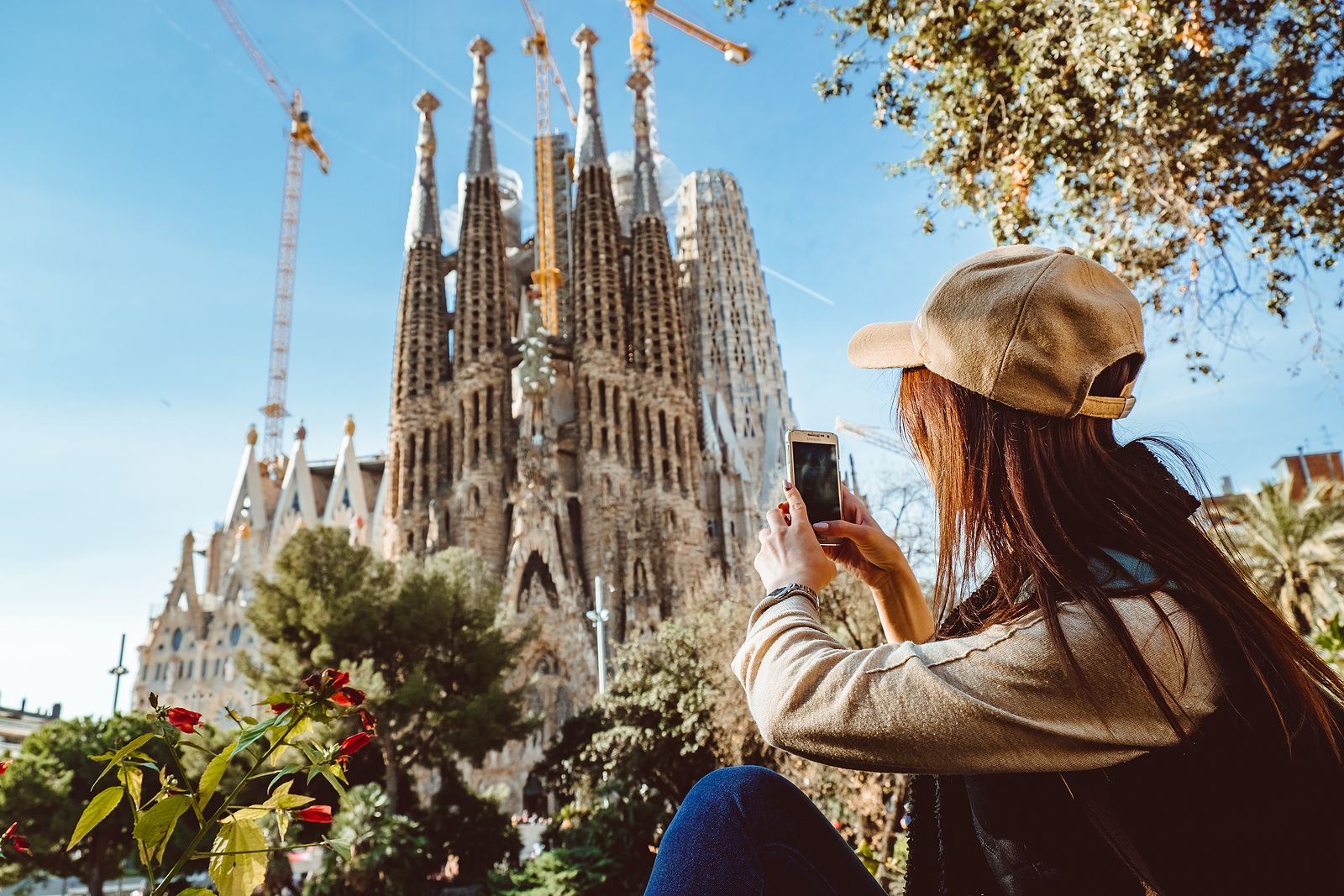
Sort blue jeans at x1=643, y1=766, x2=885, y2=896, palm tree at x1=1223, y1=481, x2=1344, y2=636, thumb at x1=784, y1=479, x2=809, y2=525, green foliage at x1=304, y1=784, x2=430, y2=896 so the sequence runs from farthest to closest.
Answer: palm tree at x1=1223, y1=481, x2=1344, y2=636, green foliage at x1=304, y1=784, x2=430, y2=896, thumb at x1=784, y1=479, x2=809, y2=525, blue jeans at x1=643, y1=766, x2=885, y2=896

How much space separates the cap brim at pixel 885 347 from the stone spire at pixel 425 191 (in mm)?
44482

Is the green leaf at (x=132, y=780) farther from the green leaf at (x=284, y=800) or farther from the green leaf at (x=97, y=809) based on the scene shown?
the green leaf at (x=284, y=800)

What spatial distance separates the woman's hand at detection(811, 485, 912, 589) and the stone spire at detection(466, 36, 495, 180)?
44.7 metres

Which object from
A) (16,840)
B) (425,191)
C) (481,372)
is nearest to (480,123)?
(425,191)

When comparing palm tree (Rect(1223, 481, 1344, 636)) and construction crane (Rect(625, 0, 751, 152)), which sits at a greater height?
construction crane (Rect(625, 0, 751, 152))

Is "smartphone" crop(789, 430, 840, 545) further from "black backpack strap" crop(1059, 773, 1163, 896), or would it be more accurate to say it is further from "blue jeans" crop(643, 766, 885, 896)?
"black backpack strap" crop(1059, 773, 1163, 896)

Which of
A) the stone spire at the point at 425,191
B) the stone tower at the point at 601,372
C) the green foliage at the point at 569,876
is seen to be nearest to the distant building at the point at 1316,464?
the stone tower at the point at 601,372

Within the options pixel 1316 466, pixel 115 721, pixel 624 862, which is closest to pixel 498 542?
pixel 115 721

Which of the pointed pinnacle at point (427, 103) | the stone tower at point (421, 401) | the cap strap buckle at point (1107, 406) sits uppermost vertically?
the pointed pinnacle at point (427, 103)

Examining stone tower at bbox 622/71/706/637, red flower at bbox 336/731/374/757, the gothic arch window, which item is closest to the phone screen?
red flower at bbox 336/731/374/757

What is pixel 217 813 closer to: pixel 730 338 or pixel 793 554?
pixel 793 554

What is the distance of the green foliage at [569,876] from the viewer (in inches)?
478

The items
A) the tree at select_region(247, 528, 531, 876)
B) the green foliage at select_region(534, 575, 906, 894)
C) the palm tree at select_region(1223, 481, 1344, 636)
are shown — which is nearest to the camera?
the green foliage at select_region(534, 575, 906, 894)

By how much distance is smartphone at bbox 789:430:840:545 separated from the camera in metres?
1.89
